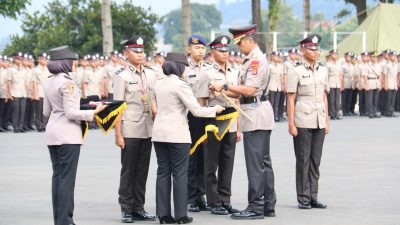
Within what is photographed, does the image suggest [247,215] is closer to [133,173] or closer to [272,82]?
[133,173]

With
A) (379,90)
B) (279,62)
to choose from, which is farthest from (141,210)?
(379,90)

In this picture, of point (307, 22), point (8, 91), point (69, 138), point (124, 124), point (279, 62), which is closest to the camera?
point (69, 138)

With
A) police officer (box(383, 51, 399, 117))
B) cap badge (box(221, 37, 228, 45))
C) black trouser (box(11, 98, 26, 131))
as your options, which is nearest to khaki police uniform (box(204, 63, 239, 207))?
cap badge (box(221, 37, 228, 45))

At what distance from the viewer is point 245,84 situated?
474 inches

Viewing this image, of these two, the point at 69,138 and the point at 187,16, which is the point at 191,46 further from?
the point at 187,16

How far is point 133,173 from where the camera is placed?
1214cm

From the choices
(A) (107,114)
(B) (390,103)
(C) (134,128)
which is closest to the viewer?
(A) (107,114)

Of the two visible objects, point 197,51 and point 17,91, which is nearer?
point 197,51

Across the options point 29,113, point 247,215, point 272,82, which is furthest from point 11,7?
point 247,215

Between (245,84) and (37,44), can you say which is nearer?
(245,84)

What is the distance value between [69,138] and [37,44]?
38.8 metres

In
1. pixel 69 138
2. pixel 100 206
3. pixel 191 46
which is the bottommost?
pixel 100 206

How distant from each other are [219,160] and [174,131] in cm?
137

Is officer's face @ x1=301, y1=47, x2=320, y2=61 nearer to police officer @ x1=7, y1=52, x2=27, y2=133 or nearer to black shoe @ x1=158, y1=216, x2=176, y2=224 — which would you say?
black shoe @ x1=158, y1=216, x2=176, y2=224
